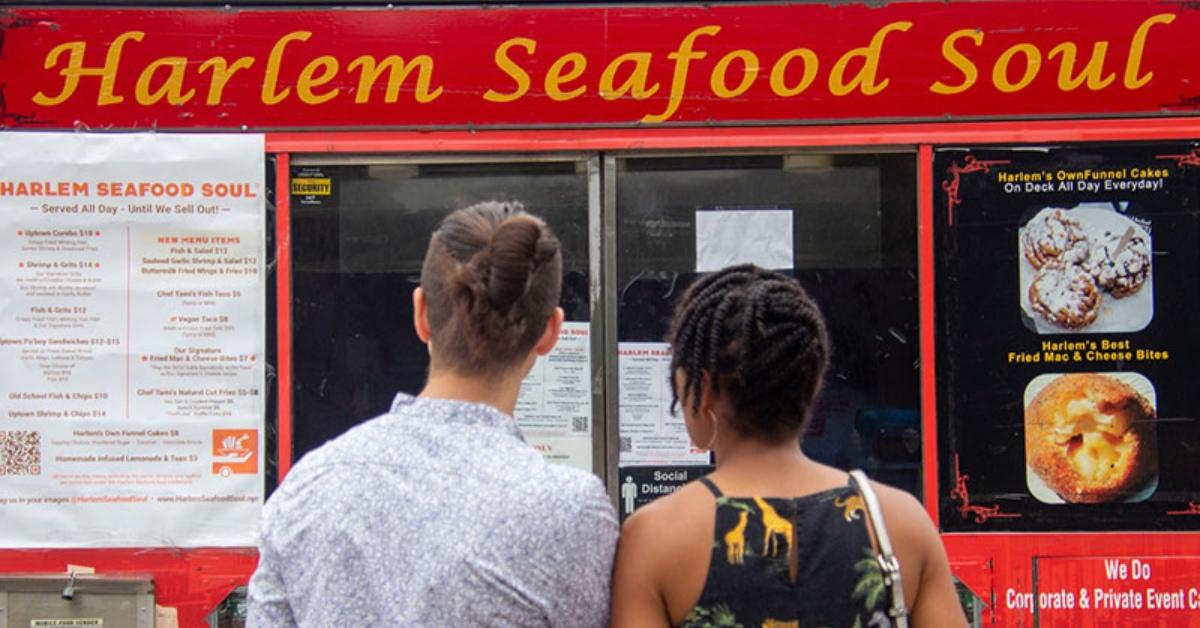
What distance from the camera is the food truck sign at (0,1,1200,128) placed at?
3738mm

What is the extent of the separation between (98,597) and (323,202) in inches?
56.7

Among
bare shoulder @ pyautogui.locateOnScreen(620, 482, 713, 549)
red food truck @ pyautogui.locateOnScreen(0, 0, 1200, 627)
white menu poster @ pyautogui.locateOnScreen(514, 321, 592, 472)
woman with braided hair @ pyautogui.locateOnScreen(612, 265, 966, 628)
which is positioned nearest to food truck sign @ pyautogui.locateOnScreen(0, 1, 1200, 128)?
red food truck @ pyautogui.locateOnScreen(0, 0, 1200, 627)

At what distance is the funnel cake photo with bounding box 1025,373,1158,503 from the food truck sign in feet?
2.95

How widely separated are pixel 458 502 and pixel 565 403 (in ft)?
7.39

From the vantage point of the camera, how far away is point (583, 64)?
376 centimetres

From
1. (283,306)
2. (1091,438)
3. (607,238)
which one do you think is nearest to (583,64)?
(607,238)

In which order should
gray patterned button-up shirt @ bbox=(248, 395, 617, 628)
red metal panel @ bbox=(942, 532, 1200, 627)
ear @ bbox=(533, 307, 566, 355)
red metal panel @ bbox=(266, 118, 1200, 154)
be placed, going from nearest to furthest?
gray patterned button-up shirt @ bbox=(248, 395, 617, 628), ear @ bbox=(533, 307, 566, 355), red metal panel @ bbox=(942, 532, 1200, 627), red metal panel @ bbox=(266, 118, 1200, 154)

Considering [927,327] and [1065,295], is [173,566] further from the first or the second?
[1065,295]

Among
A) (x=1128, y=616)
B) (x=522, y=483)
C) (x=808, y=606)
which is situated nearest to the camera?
(x=522, y=483)

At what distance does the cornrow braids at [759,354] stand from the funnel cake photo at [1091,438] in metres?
2.15

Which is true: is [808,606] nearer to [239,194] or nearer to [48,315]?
[239,194]

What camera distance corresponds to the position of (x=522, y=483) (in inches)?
59.4

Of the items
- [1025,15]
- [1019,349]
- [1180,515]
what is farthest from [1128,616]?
[1025,15]

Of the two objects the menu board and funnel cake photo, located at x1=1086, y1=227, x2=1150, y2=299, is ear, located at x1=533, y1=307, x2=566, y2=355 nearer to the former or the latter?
the menu board
